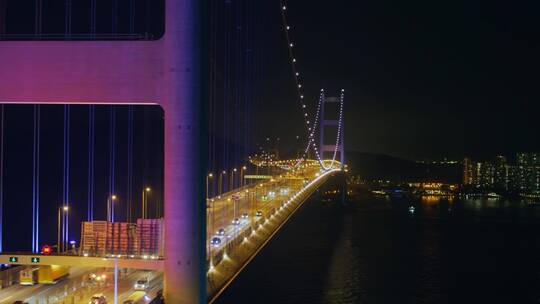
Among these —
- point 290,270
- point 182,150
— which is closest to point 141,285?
point 182,150

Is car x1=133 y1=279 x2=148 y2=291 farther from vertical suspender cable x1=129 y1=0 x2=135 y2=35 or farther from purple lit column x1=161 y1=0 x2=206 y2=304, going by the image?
vertical suspender cable x1=129 y1=0 x2=135 y2=35

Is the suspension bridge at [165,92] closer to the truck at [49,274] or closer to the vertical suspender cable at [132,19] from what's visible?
the truck at [49,274]

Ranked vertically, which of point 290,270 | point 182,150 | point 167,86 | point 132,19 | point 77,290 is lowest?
point 290,270

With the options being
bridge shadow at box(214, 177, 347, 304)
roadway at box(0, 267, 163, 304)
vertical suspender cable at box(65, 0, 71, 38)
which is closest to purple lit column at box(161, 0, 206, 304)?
roadway at box(0, 267, 163, 304)

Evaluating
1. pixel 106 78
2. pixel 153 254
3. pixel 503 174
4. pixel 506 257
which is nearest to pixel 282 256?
pixel 506 257

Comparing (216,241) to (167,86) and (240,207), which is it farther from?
(240,207)

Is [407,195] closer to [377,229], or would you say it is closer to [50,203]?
[377,229]
